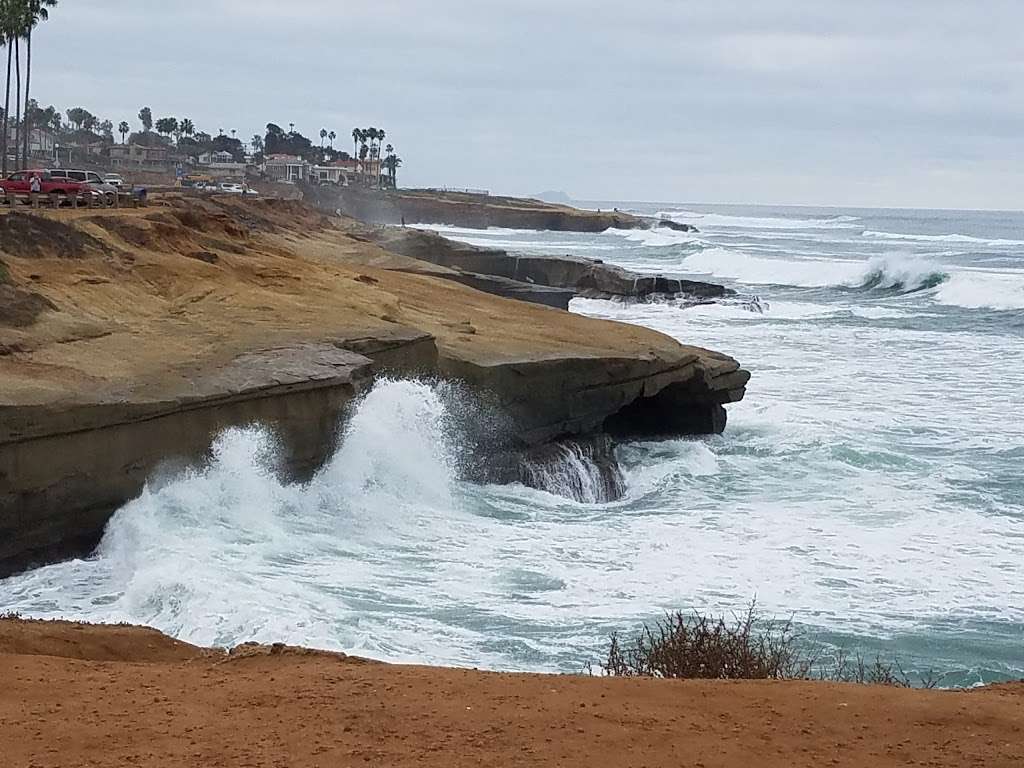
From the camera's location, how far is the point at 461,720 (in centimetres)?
682

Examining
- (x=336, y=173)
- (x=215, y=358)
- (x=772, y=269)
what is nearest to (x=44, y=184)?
(x=215, y=358)

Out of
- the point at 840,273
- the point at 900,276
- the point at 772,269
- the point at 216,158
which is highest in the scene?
the point at 216,158

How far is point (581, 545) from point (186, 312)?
6.48m

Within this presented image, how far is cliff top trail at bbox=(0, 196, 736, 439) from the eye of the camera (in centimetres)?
1443

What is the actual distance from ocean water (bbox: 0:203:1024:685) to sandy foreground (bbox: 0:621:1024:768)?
3079 mm

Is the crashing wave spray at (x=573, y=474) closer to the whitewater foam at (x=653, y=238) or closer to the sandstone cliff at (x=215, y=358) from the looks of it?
the sandstone cliff at (x=215, y=358)

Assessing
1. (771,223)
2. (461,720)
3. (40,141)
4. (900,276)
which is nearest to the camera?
(461,720)

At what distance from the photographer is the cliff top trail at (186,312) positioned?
14430 mm

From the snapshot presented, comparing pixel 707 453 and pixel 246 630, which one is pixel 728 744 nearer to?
pixel 246 630

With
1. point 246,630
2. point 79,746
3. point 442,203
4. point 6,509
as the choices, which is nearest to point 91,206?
point 6,509

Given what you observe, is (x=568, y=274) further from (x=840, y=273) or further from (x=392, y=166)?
(x=392, y=166)

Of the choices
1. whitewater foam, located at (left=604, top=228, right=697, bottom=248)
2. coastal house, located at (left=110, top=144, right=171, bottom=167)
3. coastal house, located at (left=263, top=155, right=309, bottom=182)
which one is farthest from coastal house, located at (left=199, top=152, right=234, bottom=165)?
whitewater foam, located at (left=604, top=228, right=697, bottom=248)

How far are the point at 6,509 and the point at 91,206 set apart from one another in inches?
620

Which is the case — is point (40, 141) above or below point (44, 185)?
above
